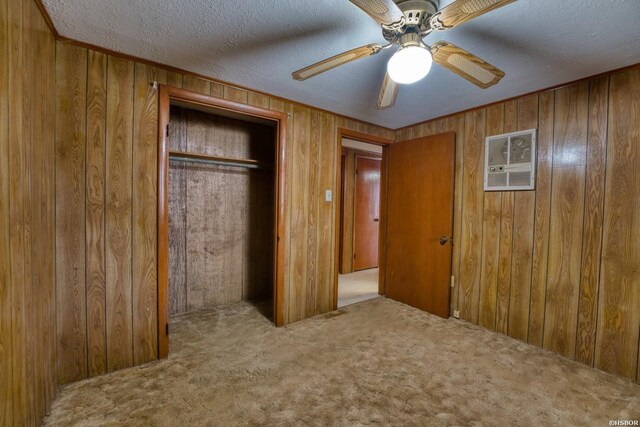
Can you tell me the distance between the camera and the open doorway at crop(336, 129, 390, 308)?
191 inches

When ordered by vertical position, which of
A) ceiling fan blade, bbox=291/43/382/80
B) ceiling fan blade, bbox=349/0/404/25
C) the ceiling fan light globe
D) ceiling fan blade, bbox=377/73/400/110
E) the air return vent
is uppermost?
ceiling fan blade, bbox=349/0/404/25

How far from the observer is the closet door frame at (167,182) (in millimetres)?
2082

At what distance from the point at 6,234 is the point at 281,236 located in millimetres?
1839

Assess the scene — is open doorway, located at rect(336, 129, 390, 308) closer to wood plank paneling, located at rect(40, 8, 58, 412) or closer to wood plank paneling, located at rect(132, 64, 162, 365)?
wood plank paneling, located at rect(132, 64, 162, 365)

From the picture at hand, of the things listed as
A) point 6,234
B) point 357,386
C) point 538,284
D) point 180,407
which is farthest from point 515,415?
point 6,234

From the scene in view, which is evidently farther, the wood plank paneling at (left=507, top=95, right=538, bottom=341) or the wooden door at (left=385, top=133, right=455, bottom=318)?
the wooden door at (left=385, top=133, right=455, bottom=318)

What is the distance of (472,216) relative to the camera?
9.46 ft

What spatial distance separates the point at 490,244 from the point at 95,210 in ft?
10.8

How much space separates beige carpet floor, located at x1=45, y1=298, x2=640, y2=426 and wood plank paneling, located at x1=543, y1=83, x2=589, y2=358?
27 centimetres

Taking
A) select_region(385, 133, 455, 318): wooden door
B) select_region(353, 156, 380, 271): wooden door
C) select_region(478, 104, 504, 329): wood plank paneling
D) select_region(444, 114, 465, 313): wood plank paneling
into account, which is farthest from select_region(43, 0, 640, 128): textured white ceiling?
select_region(353, 156, 380, 271): wooden door

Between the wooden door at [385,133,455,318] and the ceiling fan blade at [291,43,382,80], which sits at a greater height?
the ceiling fan blade at [291,43,382,80]

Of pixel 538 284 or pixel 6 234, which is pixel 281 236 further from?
pixel 538 284

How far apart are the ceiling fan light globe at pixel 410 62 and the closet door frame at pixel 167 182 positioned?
59.7 inches

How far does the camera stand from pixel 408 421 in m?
1.55
